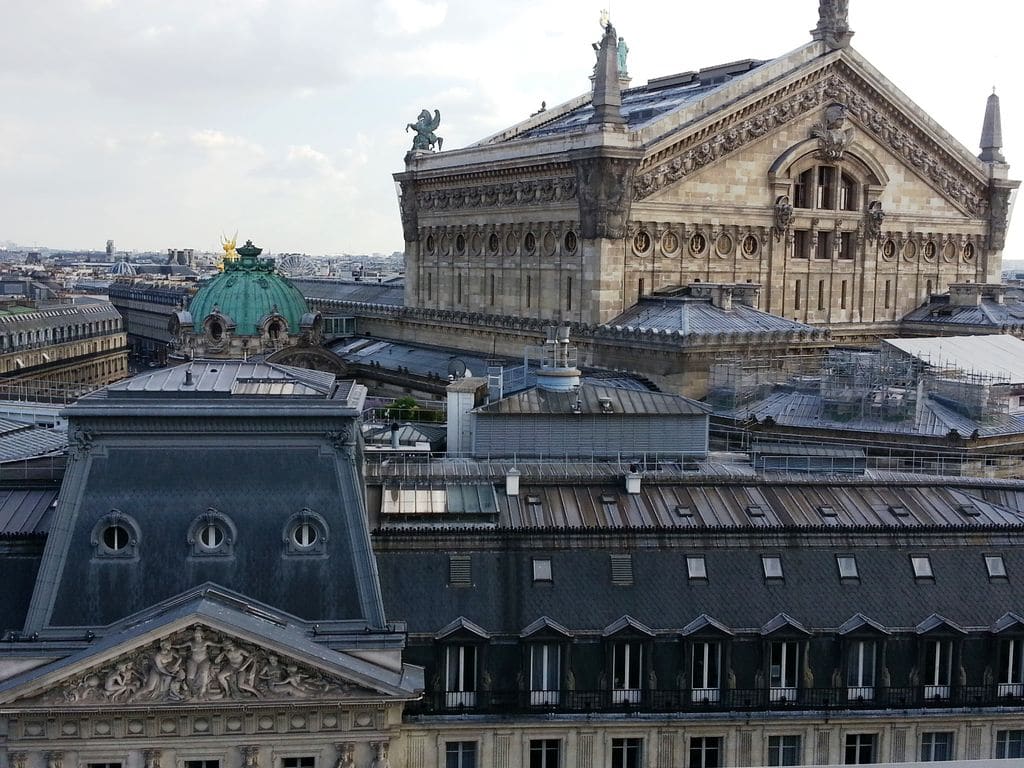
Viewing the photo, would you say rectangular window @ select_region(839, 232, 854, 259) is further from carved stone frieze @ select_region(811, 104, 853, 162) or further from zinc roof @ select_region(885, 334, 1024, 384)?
zinc roof @ select_region(885, 334, 1024, 384)

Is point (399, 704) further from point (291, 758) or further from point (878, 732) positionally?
point (878, 732)

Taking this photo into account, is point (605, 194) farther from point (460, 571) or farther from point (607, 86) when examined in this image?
point (460, 571)

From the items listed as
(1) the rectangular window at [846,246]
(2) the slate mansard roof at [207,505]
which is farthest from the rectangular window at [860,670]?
(1) the rectangular window at [846,246]

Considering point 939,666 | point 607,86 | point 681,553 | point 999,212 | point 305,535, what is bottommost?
point 939,666

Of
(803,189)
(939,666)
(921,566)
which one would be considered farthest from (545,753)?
(803,189)

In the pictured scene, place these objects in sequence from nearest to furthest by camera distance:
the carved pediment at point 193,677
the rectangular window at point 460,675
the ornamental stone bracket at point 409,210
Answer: the carved pediment at point 193,677, the rectangular window at point 460,675, the ornamental stone bracket at point 409,210

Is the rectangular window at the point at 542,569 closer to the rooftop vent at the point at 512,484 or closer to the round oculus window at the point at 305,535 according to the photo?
the rooftop vent at the point at 512,484

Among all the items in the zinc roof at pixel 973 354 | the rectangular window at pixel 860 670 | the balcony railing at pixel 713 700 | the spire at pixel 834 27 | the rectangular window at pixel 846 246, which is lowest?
the balcony railing at pixel 713 700
